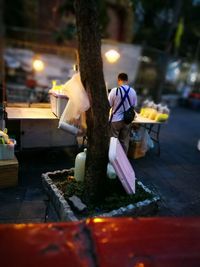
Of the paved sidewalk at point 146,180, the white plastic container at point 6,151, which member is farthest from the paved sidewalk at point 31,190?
the white plastic container at point 6,151

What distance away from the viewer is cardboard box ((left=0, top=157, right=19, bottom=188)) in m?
5.10

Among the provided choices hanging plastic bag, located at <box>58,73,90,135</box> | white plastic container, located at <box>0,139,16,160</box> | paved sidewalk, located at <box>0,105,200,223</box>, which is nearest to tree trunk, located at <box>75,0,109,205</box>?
hanging plastic bag, located at <box>58,73,90,135</box>

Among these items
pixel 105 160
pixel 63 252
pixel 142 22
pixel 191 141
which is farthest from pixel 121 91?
pixel 142 22

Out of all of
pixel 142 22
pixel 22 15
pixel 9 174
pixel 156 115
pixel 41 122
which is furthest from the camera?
pixel 142 22

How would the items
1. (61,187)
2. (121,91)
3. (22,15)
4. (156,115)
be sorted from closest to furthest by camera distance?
(61,187), (121,91), (156,115), (22,15)

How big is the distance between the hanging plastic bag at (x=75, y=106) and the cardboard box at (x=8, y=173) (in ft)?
4.83

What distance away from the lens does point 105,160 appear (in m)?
3.98

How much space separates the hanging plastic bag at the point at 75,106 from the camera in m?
3.89

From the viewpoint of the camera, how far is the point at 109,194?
14.0 feet

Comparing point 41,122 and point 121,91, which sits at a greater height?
point 121,91

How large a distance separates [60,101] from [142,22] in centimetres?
1937

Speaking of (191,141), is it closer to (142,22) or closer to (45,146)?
(45,146)

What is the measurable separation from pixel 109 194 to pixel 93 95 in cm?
165

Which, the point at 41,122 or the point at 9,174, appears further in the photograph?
the point at 41,122
